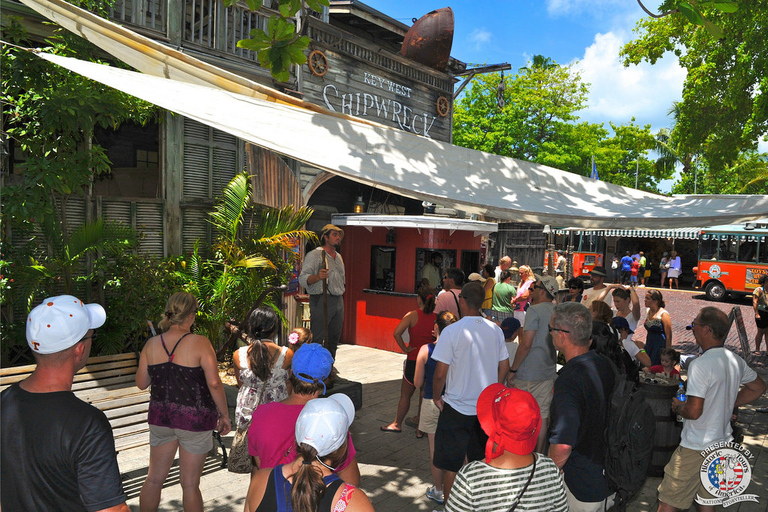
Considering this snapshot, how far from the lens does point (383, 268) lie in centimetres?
1084

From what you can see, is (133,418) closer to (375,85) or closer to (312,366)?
(312,366)

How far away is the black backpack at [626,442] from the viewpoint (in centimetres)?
310

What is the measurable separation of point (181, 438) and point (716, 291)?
24.3m

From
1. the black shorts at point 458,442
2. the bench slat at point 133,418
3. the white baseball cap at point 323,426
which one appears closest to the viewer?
the white baseball cap at point 323,426

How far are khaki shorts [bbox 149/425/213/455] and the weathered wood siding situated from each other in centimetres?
881

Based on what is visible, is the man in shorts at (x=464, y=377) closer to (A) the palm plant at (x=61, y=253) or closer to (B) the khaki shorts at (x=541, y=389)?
(B) the khaki shorts at (x=541, y=389)

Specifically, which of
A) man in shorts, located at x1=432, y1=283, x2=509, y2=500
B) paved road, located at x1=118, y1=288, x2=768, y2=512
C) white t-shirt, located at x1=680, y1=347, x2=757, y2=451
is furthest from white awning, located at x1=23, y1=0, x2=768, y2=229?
paved road, located at x1=118, y1=288, x2=768, y2=512

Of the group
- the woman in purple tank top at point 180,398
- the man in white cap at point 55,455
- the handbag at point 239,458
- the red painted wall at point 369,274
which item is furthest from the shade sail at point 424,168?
the red painted wall at point 369,274

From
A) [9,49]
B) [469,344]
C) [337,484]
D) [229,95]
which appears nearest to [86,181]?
[9,49]

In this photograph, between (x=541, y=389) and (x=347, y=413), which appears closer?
(x=347, y=413)

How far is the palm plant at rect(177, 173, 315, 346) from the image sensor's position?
8133 mm

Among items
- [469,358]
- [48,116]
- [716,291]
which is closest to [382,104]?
[48,116]

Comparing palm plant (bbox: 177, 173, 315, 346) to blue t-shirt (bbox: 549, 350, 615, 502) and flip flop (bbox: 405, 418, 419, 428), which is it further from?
blue t-shirt (bbox: 549, 350, 615, 502)

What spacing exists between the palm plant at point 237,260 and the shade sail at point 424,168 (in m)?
3.95
